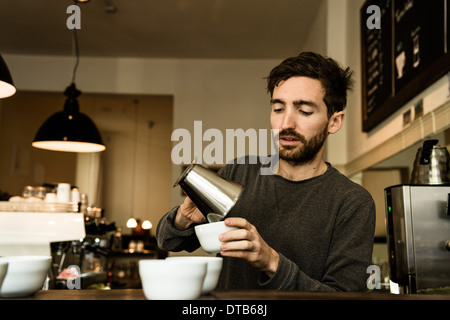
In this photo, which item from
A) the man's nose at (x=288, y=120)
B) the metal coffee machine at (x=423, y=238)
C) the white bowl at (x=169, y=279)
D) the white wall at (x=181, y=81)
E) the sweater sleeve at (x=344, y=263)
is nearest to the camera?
the white bowl at (x=169, y=279)

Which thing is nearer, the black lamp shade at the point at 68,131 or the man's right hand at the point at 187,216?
the man's right hand at the point at 187,216

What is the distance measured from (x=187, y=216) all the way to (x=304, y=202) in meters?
0.32

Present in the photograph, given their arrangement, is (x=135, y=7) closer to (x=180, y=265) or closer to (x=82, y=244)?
(x=82, y=244)

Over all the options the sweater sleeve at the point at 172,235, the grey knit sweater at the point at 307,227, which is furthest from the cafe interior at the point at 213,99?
the sweater sleeve at the point at 172,235

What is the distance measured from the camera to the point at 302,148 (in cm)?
115

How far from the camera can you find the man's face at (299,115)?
1.12 metres

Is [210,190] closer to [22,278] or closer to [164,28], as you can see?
[22,278]

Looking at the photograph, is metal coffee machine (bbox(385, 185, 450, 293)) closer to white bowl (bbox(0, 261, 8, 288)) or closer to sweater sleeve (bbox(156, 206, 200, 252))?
sweater sleeve (bbox(156, 206, 200, 252))

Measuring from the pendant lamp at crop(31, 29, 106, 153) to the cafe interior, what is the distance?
1cm

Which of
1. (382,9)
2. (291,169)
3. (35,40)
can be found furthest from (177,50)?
(291,169)

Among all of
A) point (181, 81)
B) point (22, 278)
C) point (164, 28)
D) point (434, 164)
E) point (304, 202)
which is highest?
point (164, 28)

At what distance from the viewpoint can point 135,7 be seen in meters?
3.59

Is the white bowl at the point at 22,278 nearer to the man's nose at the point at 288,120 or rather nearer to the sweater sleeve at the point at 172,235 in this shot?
the sweater sleeve at the point at 172,235

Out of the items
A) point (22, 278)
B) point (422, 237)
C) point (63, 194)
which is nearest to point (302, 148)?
point (422, 237)
